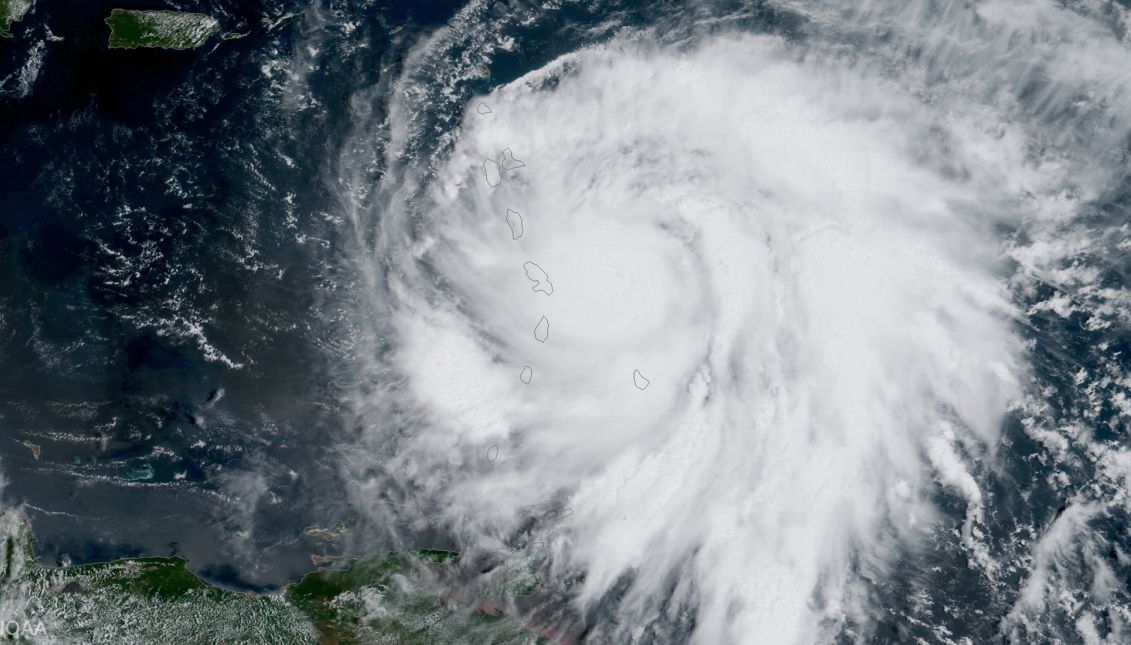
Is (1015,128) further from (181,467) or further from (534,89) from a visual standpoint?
(181,467)

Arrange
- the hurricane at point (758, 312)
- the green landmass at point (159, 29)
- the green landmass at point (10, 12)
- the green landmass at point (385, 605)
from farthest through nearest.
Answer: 1. the green landmass at point (10, 12)
2. the green landmass at point (159, 29)
3. the green landmass at point (385, 605)
4. the hurricane at point (758, 312)

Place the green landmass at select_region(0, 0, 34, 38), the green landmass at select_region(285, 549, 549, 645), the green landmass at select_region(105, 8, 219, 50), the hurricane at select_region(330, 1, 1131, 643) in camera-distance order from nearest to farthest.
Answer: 1. the hurricane at select_region(330, 1, 1131, 643)
2. the green landmass at select_region(285, 549, 549, 645)
3. the green landmass at select_region(105, 8, 219, 50)
4. the green landmass at select_region(0, 0, 34, 38)

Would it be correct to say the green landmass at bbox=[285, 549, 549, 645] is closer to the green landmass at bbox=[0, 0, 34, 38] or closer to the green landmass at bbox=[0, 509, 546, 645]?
the green landmass at bbox=[0, 509, 546, 645]

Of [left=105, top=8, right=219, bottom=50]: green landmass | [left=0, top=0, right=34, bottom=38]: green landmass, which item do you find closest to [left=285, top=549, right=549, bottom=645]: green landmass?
[left=105, top=8, right=219, bottom=50]: green landmass

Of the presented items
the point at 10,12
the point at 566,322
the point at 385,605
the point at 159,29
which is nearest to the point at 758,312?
the point at 566,322

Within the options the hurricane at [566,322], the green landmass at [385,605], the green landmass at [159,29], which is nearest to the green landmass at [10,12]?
the hurricane at [566,322]

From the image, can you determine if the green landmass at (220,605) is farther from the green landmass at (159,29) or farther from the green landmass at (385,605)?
the green landmass at (159,29)
